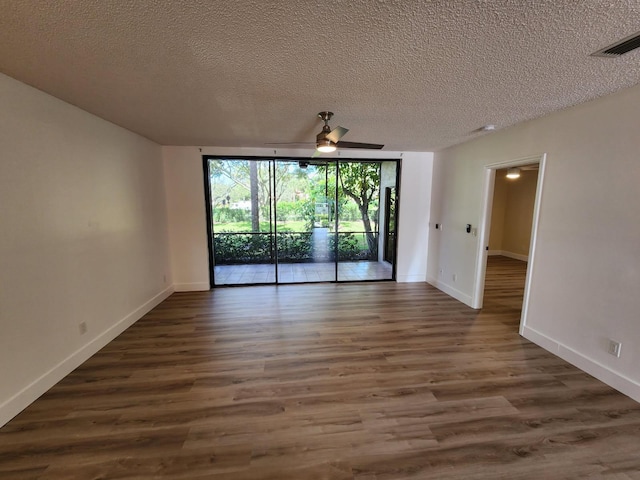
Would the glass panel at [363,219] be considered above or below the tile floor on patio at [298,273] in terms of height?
above

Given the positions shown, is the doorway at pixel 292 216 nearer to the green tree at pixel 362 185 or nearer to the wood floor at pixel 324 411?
the green tree at pixel 362 185

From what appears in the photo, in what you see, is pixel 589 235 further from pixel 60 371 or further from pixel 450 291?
pixel 60 371

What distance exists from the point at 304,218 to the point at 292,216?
0.27 metres

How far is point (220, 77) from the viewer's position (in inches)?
77.7

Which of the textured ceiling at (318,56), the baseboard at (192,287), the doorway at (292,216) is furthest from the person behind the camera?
the doorway at (292,216)

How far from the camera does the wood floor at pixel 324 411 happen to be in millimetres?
1587

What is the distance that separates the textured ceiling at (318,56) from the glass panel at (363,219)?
2.52 meters

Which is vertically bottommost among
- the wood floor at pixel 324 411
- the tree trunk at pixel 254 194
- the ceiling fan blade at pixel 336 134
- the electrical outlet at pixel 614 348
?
the wood floor at pixel 324 411

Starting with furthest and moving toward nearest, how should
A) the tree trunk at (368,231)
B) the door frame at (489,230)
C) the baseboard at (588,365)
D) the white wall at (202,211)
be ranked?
the tree trunk at (368,231) < the white wall at (202,211) < the door frame at (489,230) < the baseboard at (588,365)

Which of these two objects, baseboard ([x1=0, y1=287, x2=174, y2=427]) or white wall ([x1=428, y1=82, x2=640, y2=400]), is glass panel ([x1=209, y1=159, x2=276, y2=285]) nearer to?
baseboard ([x1=0, y1=287, x2=174, y2=427])


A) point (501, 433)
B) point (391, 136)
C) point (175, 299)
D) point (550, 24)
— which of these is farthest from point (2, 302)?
point (391, 136)

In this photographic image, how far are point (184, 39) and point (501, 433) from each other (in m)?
3.17

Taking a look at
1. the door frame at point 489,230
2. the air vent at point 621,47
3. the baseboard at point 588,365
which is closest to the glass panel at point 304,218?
the door frame at point 489,230

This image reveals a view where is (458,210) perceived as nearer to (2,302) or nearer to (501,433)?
(501,433)
